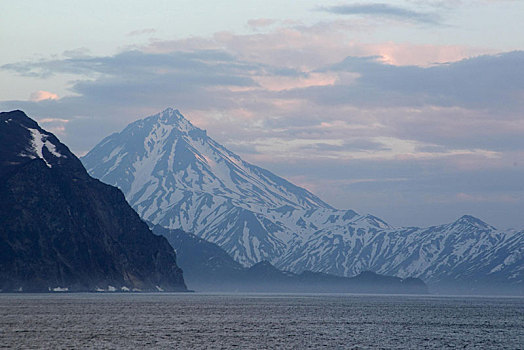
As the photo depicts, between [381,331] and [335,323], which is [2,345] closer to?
[381,331]

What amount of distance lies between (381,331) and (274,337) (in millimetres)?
28551

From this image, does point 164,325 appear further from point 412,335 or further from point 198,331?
point 412,335

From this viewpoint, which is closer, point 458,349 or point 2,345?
point 2,345

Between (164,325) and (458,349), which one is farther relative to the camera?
(164,325)

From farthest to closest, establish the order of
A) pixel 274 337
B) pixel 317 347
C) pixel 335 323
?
pixel 335 323
pixel 274 337
pixel 317 347

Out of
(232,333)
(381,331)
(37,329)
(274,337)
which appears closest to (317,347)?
(274,337)

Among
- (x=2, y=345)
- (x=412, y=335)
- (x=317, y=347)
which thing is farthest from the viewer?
(x=412, y=335)

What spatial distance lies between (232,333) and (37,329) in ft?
107

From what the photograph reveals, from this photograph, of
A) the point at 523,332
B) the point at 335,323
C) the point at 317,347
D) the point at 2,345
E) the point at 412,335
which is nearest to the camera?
the point at 2,345

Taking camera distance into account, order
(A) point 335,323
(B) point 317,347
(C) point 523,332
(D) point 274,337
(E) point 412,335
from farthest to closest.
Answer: (A) point 335,323, (C) point 523,332, (E) point 412,335, (D) point 274,337, (B) point 317,347

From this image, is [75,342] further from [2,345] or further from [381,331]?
[381,331]

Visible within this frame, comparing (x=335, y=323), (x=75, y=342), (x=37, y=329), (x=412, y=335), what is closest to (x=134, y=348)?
(x=75, y=342)

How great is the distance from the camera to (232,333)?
6097 inches

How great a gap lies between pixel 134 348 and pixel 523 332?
7942cm
